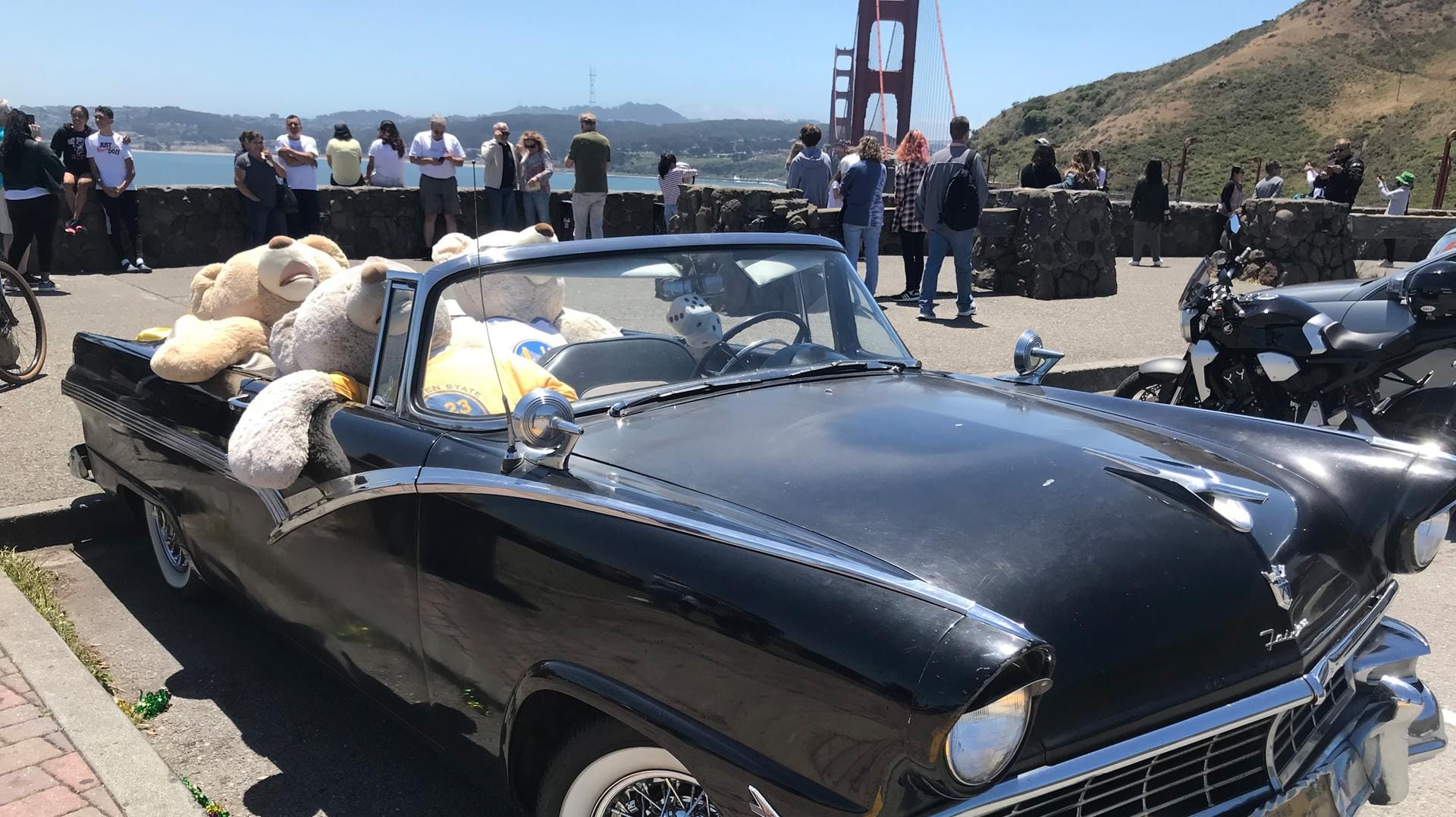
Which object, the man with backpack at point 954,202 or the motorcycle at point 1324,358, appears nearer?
the motorcycle at point 1324,358

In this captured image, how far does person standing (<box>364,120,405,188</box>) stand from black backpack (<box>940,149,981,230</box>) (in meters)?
7.14

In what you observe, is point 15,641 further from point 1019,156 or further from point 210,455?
point 1019,156

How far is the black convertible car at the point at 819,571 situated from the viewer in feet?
5.66

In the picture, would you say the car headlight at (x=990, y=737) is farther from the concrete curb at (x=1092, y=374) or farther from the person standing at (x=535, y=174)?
the person standing at (x=535, y=174)

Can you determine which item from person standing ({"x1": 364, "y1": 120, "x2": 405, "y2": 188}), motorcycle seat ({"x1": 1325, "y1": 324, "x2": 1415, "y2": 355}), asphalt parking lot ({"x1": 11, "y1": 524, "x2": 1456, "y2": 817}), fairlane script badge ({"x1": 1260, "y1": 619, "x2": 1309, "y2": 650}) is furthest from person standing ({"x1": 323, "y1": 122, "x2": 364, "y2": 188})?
fairlane script badge ({"x1": 1260, "y1": 619, "x2": 1309, "y2": 650})

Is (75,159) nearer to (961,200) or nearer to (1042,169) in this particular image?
(961,200)

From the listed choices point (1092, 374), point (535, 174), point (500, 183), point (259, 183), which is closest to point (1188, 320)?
point (1092, 374)

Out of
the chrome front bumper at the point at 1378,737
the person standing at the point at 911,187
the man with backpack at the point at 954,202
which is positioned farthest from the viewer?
the person standing at the point at 911,187

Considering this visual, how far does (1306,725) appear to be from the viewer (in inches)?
88.6

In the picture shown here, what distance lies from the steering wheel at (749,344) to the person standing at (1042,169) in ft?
34.4

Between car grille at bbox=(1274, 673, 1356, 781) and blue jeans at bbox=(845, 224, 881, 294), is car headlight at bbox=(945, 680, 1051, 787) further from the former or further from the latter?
blue jeans at bbox=(845, 224, 881, 294)

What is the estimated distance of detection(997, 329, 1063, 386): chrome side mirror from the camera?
11.6ft

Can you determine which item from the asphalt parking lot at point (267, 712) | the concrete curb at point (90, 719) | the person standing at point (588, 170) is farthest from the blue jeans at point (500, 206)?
the concrete curb at point (90, 719)

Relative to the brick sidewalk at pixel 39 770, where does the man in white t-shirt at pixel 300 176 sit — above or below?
above
